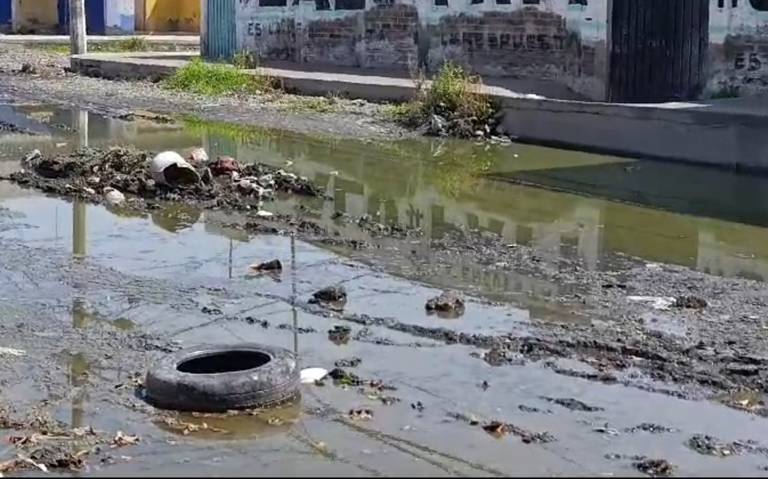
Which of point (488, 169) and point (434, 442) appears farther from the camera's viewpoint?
point (488, 169)

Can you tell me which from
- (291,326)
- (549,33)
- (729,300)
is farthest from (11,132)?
(729,300)

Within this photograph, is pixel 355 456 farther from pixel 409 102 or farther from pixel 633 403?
pixel 409 102

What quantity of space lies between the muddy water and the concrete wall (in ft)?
14.2

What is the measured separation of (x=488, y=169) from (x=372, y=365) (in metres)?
7.42

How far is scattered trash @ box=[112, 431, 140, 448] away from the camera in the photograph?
5.00 metres

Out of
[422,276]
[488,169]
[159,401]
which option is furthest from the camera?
[488,169]

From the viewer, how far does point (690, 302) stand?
7410 mm

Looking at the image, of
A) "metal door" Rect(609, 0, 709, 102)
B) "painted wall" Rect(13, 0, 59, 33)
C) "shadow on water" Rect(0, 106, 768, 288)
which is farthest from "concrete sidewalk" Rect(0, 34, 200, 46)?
"metal door" Rect(609, 0, 709, 102)

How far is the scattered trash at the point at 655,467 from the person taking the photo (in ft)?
15.7

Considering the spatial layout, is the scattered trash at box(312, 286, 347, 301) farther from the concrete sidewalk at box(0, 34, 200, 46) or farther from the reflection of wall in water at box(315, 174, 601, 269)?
the concrete sidewalk at box(0, 34, 200, 46)

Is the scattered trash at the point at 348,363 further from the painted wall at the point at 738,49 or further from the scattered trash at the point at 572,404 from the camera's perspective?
the painted wall at the point at 738,49

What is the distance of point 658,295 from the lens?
7.69m

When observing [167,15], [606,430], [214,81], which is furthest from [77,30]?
[606,430]

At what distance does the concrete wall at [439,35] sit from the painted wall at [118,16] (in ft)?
56.6
